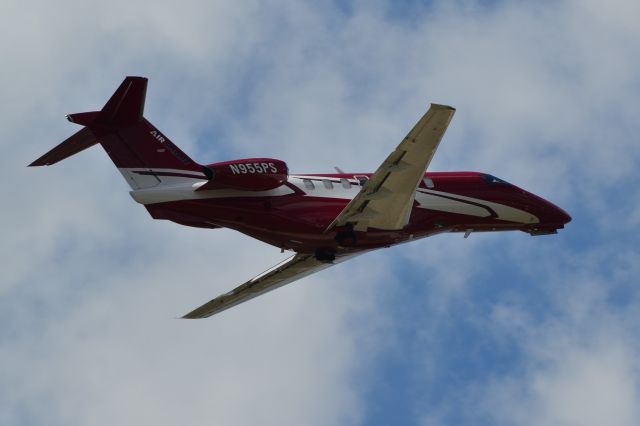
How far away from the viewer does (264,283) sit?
5053cm

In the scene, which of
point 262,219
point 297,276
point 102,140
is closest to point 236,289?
point 297,276

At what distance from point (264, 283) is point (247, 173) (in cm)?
803

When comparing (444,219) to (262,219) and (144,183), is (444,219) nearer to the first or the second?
(262,219)

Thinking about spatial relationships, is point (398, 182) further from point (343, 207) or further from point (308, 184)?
point (308, 184)

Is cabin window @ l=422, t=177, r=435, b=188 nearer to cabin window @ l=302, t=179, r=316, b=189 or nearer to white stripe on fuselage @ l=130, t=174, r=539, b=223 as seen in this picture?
white stripe on fuselage @ l=130, t=174, r=539, b=223

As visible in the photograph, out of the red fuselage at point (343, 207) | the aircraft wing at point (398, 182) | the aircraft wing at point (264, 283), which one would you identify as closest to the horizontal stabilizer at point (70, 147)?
the red fuselage at point (343, 207)

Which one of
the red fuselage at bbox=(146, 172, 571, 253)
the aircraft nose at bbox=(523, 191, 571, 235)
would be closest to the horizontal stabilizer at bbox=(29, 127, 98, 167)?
the red fuselage at bbox=(146, 172, 571, 253)

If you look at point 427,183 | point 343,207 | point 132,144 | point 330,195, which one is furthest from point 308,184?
point 132,144

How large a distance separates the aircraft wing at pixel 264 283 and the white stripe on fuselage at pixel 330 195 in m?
3.76

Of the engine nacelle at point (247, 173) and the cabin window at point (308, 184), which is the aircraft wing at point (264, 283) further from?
the engine nacelle at point (247, 173)

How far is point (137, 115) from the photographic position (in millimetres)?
43062

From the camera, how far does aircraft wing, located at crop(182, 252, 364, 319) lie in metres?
49.6

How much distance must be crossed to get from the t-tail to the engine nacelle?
39cm

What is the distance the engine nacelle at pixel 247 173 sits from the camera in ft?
142
